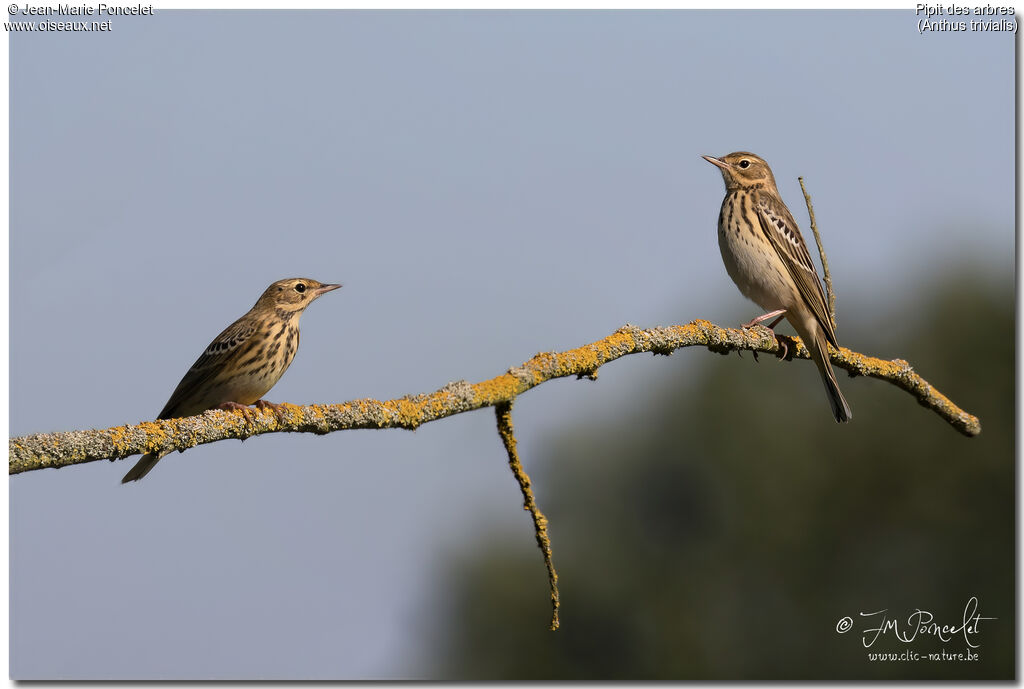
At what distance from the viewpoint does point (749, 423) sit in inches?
1348

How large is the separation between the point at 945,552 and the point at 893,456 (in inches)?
132

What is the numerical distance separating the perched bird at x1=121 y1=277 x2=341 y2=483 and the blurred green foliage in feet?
73.6

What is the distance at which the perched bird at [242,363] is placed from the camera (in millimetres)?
6660

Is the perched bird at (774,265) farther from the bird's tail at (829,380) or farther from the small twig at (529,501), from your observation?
the small twig at (529,501)

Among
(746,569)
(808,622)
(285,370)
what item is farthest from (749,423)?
(285,370)

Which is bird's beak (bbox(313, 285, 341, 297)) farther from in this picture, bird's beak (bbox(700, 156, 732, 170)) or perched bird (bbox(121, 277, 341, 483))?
bird's beak (bbox(700, 156, 732, 170))

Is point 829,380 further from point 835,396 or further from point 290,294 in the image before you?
point 290,294

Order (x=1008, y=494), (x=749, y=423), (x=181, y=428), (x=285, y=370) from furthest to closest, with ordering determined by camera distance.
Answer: (x=749, y=423) < (x=1008, y=494) < (x=285, y=370) < (x=181, y=428)

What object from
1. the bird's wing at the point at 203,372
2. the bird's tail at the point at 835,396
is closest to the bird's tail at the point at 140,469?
the bird's wing at the point at 203,372

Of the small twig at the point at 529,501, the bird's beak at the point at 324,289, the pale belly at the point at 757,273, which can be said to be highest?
the bird's beak at the point at 324,289

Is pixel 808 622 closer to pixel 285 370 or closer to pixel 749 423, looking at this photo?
pixel 749 423

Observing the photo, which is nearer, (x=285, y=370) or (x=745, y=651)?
(x=285, y=370)

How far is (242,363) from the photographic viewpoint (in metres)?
6.78

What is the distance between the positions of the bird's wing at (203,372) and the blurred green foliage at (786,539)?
74.4 ft
